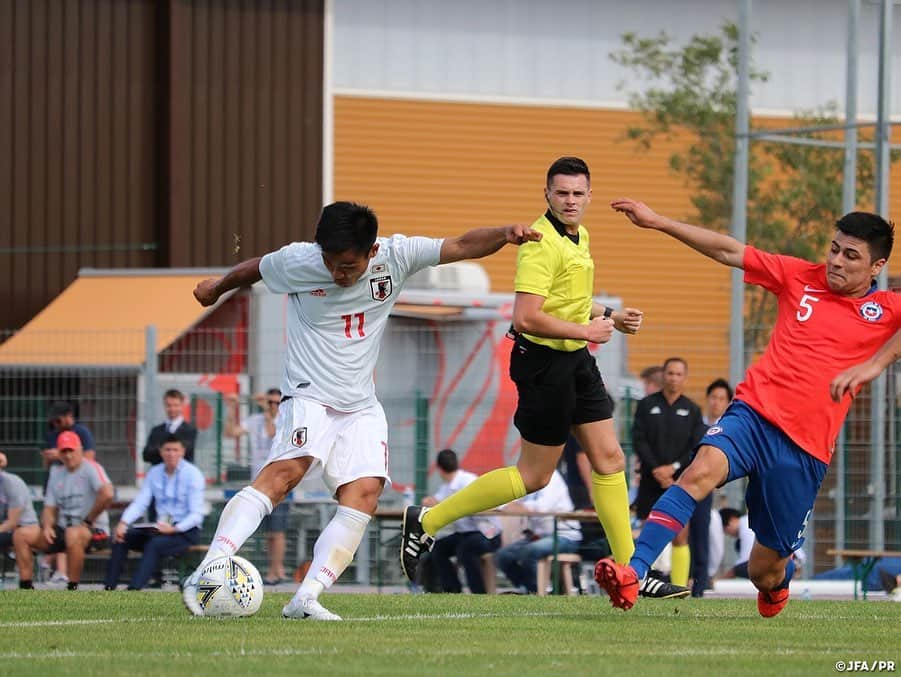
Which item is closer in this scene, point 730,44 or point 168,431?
point 168,431

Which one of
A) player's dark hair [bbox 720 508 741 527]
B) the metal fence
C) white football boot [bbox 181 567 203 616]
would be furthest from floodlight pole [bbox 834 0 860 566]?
white football boot [bbox 181 567 203 616]

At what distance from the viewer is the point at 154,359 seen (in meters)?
18.3

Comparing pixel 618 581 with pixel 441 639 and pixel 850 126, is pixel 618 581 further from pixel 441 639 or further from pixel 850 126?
pixel 850 126

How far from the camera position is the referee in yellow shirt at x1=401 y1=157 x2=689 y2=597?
914cm

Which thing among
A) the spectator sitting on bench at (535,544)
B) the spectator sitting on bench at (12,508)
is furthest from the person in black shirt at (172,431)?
the spectator sitting on bench at (535,544)

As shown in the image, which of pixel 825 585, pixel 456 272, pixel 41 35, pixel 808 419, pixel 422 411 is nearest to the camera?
pixel 808 419

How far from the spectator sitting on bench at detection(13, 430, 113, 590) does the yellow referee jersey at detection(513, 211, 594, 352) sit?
25.7 ft

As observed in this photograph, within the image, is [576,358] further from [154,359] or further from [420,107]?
[420,107]

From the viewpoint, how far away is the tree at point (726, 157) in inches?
1171

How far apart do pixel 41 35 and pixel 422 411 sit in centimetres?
1328

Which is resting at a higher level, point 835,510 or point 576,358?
point 576,358

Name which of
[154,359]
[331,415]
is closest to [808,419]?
[331,415]

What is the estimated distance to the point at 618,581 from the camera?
802 cm

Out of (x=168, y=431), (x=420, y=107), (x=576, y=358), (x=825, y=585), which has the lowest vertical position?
(x=825, y=585)
